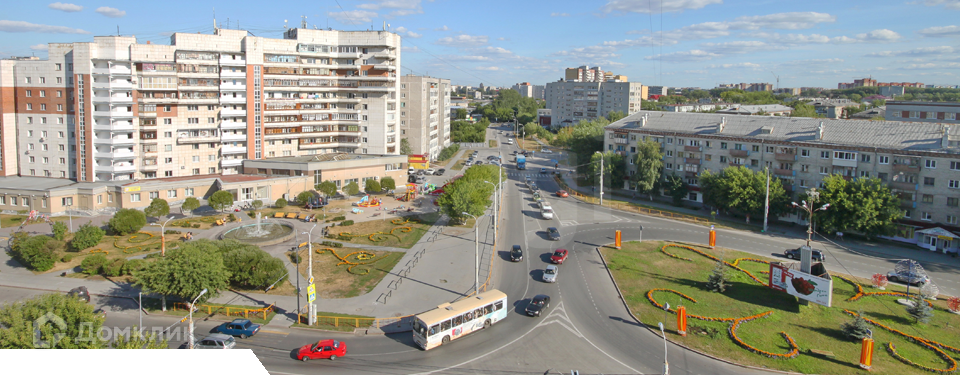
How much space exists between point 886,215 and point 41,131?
9223cm

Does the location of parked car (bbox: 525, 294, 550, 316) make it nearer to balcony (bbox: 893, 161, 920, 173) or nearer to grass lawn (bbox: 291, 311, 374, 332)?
grass lawn (bbox: 291, 311, 374, 332)

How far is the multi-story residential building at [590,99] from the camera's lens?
152625mm

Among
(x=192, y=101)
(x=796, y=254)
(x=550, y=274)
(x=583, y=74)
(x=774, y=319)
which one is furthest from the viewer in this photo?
(x=583, y=74)

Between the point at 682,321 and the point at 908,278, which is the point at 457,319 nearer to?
the point at 682,321

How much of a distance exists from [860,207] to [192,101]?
243 ft

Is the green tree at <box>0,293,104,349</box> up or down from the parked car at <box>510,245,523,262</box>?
up

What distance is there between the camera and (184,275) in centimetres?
3381

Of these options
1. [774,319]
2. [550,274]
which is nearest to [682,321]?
[774,319]

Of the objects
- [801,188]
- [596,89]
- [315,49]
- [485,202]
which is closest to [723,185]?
[801,188]

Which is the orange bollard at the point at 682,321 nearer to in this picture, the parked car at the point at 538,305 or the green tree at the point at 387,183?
the parked car at the point at 538,305

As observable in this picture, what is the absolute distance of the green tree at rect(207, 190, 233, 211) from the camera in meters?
59.2

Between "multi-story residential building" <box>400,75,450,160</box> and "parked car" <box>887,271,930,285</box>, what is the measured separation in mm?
72213

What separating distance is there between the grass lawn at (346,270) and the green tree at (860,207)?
40.8m

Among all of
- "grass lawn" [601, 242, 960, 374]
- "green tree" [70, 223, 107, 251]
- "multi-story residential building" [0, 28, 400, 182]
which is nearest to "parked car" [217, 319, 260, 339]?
"grass lawn" [601, 242, 960, 374]
